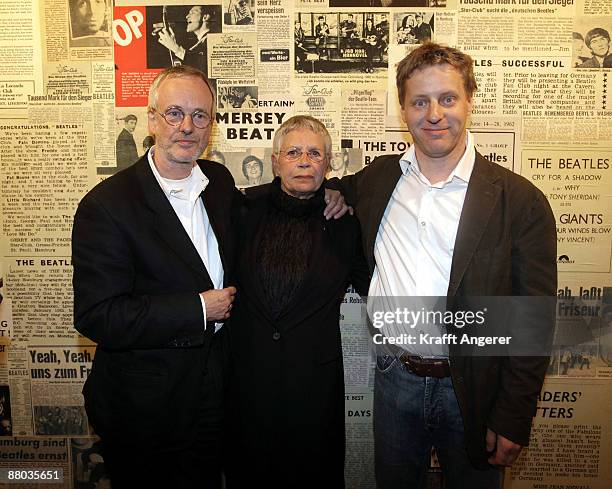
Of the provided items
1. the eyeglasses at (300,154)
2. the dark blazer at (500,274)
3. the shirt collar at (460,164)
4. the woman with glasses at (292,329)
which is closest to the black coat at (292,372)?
the woman with glasses at (292,329)

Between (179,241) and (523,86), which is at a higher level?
(523,86)

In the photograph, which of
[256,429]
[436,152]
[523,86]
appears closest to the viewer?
[436,152]

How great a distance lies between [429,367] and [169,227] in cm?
90

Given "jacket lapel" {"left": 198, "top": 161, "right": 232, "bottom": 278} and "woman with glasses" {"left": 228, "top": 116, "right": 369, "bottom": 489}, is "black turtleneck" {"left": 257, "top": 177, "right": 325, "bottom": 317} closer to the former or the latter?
"woman with glasses" {"left": 228, "top": 116, "right": 369, "bottom": 489}

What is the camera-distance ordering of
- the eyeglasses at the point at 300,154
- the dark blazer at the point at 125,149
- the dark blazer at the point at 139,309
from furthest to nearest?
the dark blazer at the point at 125,149 < the eyeglasses at the point at 300,154 < the dark blazer at the point at 139,309

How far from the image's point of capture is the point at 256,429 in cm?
171

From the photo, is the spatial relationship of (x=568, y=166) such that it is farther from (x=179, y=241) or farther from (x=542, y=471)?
(x=179, y=241)

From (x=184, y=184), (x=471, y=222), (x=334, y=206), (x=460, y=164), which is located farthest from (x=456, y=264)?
(x=184, y=184)

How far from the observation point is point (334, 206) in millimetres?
1762

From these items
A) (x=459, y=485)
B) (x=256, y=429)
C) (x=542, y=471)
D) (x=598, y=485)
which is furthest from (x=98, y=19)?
(x=598, y=485)

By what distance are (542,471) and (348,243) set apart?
1.50 meters

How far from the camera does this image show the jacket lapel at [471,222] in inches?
55.1

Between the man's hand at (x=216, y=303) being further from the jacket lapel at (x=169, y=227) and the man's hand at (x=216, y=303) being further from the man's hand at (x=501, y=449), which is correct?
the man's hand at (x=501, y=449)

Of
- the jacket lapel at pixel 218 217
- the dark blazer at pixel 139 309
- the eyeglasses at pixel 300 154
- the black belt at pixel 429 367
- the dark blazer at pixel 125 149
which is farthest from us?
the dark blazer at pixel 125 149
